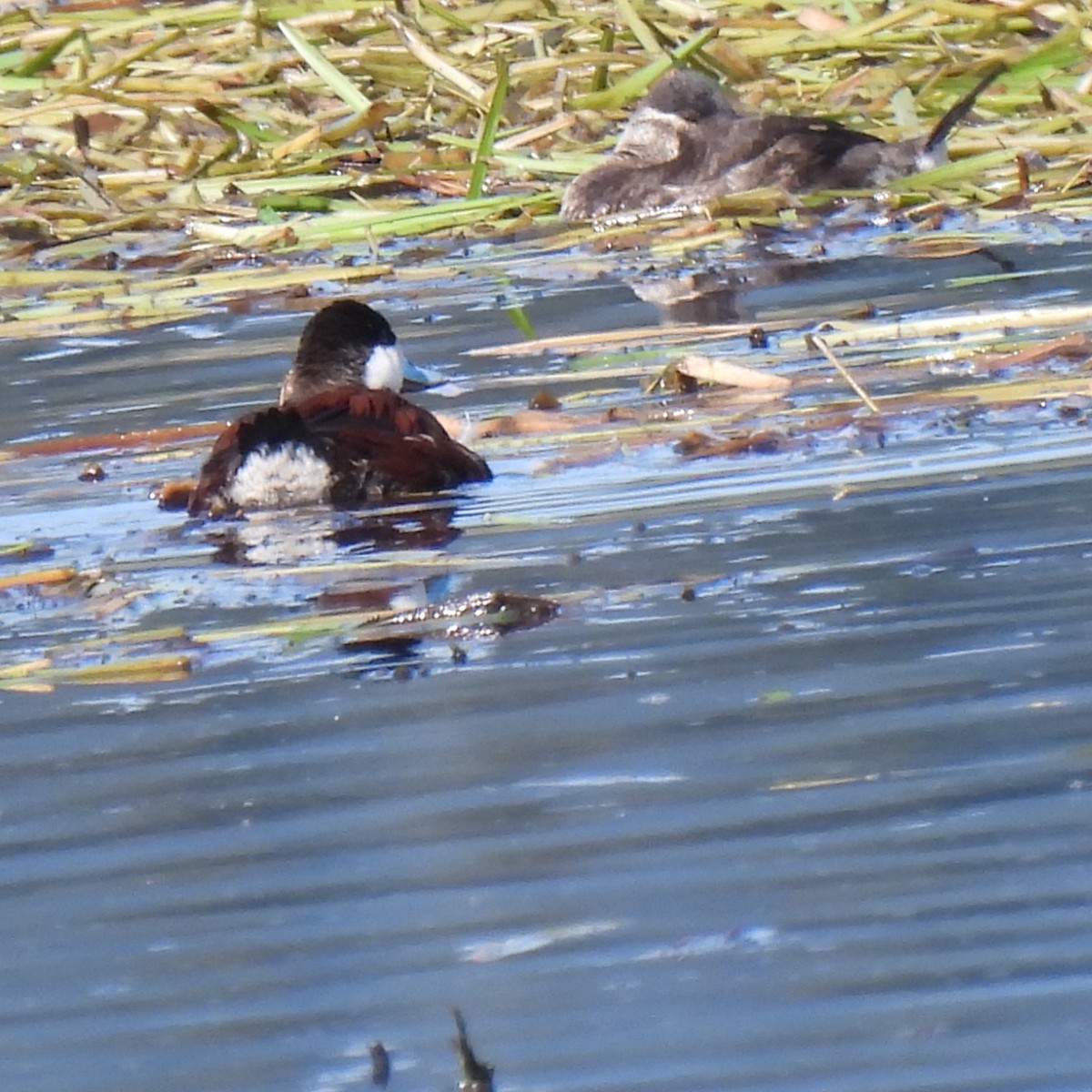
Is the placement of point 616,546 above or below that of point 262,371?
above

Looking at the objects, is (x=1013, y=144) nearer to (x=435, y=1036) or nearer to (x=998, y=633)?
(x=998, y=633)

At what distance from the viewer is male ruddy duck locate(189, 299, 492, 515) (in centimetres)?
695

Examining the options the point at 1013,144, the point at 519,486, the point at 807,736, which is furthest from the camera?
the point at 1013,144

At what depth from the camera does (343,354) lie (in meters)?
8.18

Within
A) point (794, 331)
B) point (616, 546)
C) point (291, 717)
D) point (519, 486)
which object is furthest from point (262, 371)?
point (291, 717)

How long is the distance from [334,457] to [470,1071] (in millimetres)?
4066

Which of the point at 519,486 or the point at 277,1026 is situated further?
the point at 519,486

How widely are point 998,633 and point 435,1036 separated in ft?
6.21

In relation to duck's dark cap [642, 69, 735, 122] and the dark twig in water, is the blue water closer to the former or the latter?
the dark twig in water

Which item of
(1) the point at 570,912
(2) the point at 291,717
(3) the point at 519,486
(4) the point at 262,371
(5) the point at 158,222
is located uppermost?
(1) the point at 570,912

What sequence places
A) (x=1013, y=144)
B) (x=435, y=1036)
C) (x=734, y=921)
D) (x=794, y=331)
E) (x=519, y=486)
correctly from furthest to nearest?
1. (x=1013, y=144)
2. (x=794, y=331)
3. (x=519, y=486)
4. (x=734, y=921)
5. (x=435, y=1036)

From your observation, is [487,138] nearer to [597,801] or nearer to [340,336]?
[340,336]

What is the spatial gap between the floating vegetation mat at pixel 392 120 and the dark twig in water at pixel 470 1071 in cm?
800

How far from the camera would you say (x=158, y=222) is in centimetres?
1329
